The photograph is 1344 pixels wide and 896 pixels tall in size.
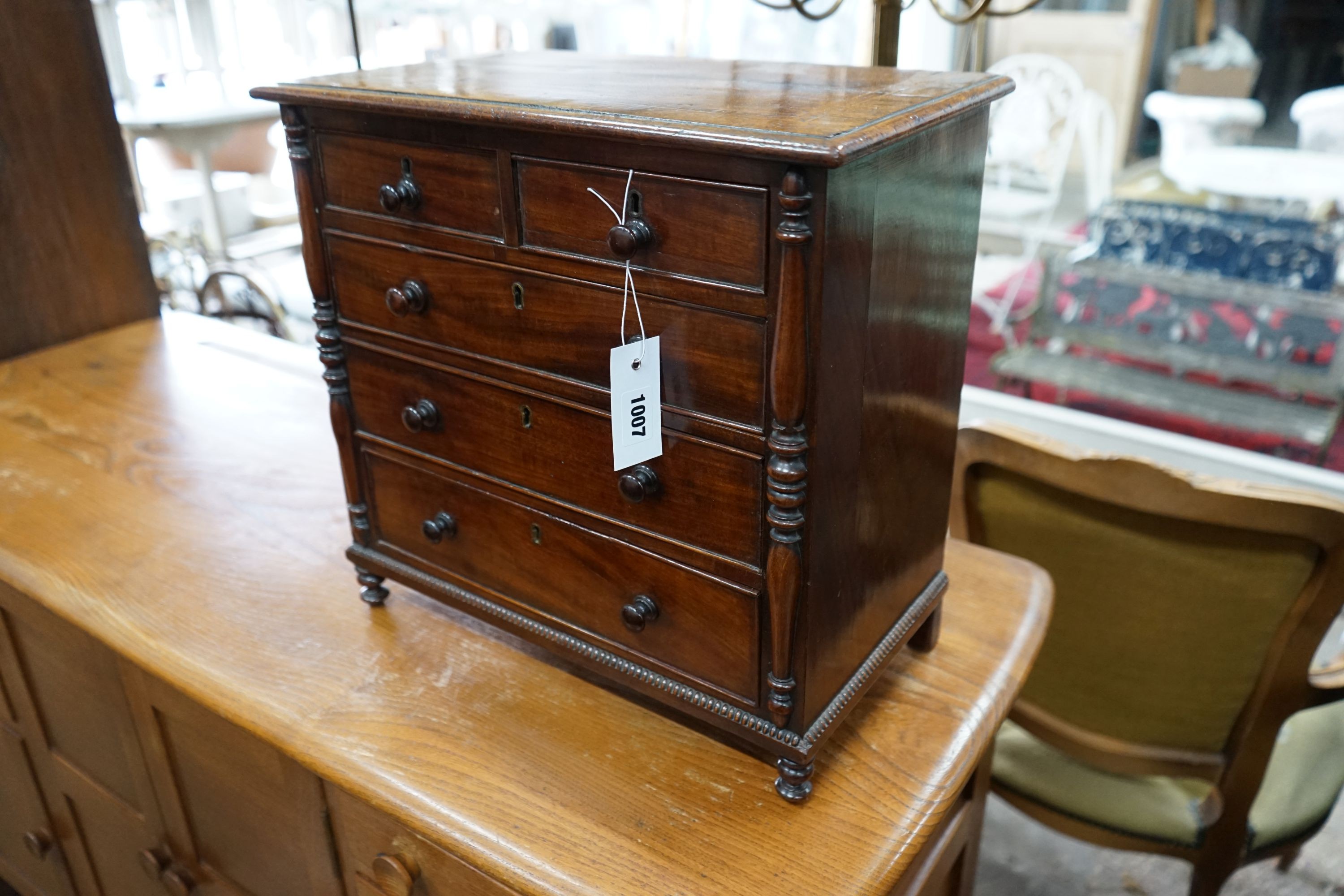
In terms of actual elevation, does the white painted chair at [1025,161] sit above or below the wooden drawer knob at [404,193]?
below

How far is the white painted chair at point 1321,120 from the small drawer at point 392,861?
11.1 feet

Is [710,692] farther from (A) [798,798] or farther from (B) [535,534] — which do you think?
(B) [535,534]

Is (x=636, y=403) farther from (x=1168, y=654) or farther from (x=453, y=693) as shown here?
(x=1168, y=654)

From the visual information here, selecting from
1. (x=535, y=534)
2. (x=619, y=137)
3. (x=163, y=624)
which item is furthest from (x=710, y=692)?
(x=163, y=624)

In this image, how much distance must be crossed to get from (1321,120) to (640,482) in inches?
126

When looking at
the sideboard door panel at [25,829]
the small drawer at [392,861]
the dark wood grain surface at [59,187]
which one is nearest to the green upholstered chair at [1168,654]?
the small drawer at [392,861]

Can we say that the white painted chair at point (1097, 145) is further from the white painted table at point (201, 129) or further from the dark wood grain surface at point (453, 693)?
the white painted table at point (201, 129)

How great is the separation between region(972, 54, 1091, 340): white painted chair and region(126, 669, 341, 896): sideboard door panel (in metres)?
3.26

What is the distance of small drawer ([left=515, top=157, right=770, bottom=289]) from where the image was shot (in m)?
0.70

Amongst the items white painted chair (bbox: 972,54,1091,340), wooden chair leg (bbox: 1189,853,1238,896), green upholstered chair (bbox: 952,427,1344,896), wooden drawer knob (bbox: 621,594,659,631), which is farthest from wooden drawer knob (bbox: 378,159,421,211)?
white painted chair (bbox: 972,54,1091,340)

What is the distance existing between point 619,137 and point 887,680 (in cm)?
58

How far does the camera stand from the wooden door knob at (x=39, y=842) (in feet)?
4.76

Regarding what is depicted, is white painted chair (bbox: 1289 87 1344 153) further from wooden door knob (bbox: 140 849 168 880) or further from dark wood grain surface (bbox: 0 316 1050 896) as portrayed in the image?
wooden door knob (bbox: 140 849 168 880)

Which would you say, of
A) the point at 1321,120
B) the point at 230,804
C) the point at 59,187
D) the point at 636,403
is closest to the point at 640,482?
the point at 636,403
